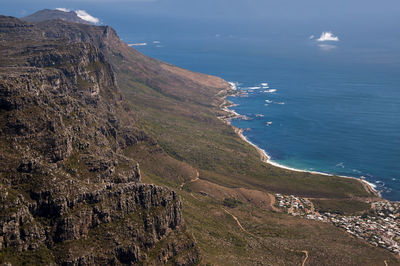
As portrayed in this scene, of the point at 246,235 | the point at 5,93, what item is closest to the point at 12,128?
the point at 5,93

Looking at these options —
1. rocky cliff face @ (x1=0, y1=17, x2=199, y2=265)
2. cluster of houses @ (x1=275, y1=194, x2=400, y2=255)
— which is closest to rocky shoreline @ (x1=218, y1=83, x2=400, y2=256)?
cluster of houses @ (x1=275, y1=194, x2=400, y2=255)

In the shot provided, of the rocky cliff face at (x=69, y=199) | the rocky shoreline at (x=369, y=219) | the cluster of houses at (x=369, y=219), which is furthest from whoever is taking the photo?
the cluster of houses at (x=369, y=219)

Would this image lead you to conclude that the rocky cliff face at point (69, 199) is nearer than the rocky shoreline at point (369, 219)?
Yes

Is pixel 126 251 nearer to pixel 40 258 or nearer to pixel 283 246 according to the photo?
pixel 40 258

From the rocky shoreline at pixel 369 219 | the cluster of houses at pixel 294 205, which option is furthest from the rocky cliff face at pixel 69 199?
the rocky shoreline at pixel 369 219

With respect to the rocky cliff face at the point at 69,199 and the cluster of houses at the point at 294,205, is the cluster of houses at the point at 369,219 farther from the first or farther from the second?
the rocky cliff face at the point at 69,199

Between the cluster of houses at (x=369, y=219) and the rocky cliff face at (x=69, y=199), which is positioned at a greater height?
the rocky cliff face at (x=69, y=199)

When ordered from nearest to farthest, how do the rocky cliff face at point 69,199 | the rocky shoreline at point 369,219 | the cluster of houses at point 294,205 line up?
the rocky cliff face at point 69,199, the rocky shoreline at point 369,219, the cluster of houses at point 294,205

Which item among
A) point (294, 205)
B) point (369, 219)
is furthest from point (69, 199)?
point (369, 219)

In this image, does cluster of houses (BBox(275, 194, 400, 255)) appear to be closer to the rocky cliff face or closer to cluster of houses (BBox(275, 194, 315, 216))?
cluster of houses (BBox(275, 194, 315, 216))
